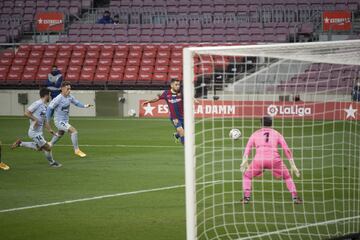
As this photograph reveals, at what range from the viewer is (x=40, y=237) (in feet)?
34.2

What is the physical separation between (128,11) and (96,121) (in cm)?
976

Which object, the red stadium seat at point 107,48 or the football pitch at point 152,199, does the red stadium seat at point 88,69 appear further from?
the football pitch at point 152,199

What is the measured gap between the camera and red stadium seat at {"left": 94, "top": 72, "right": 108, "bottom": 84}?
3698 centimetres

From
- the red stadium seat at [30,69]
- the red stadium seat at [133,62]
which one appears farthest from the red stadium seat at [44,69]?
the red stadium seat at [133,62]

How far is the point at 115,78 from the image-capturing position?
3697 cm

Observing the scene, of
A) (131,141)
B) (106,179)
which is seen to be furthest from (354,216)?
(131,141)

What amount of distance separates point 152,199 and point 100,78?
24143 millimetres

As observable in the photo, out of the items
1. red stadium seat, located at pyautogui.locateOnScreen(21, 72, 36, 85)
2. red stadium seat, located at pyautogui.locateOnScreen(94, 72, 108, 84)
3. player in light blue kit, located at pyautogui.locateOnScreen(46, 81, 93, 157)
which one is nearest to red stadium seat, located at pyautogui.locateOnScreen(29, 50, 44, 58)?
Result: red stadium seat, located at pyautogui.locateOnScreen(21, 72, 36, 85)

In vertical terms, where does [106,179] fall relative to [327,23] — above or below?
below

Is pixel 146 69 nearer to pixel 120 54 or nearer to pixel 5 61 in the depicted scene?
pixel 120 54

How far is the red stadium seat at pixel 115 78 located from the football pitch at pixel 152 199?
622 inches

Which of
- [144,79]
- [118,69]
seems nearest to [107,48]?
[118,69]

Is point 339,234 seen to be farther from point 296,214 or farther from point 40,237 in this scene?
point 40,237

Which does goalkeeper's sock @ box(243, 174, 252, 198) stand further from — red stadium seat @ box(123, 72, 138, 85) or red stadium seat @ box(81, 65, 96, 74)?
red stadium seat @ box(81, 65, 96, 74)
